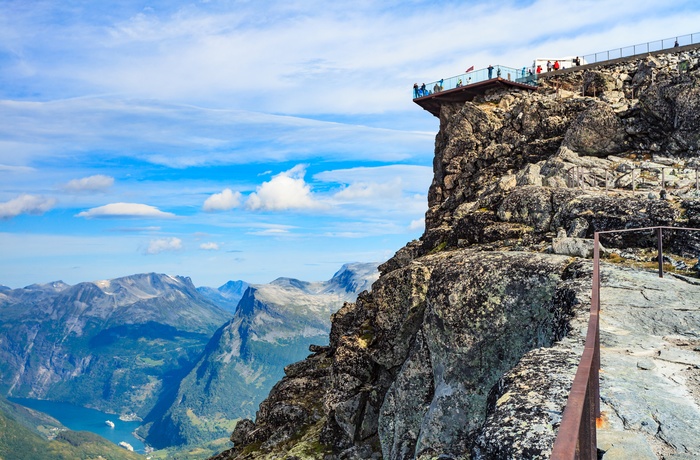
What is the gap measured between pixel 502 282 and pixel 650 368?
1309cm

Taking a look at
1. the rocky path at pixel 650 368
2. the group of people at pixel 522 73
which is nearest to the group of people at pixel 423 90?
the group of people at pixel 522 73

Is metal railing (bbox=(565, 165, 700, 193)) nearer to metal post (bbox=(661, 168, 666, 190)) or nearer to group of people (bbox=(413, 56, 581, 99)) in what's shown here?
metal post (bbox=(661, 168, 666, 190))

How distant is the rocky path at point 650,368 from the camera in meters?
10.8

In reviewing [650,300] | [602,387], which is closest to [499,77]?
[650,300]

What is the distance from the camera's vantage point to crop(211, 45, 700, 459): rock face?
19.8 m

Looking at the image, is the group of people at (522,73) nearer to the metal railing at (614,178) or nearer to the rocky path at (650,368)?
the metal railing at (614,178)

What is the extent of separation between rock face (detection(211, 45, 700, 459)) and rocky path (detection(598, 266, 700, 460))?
952mm

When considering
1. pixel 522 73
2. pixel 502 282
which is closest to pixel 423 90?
pixel 522 73

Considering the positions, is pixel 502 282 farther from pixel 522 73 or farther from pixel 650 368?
pixel 522 73

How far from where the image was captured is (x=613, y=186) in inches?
1820

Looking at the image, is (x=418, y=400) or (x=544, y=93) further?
(x=544, y=93)

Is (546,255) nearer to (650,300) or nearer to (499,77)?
(650,300)

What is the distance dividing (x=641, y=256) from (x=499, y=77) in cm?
5605

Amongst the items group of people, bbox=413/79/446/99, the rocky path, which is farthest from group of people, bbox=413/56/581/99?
the rocky path
